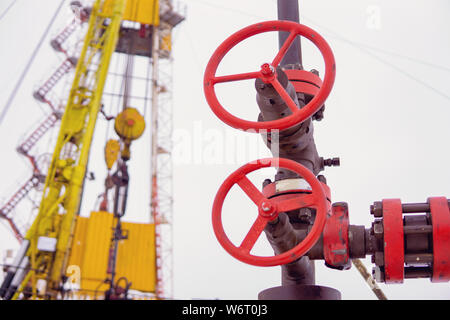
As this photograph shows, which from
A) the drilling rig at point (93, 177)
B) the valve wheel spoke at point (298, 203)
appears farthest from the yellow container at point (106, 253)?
the valve wheel spoke at point (298, 203)

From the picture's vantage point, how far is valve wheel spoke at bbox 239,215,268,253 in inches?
48.0

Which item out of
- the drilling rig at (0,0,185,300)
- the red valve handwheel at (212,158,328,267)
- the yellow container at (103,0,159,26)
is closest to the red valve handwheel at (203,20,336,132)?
the red valve handwheel at (212,158,328,267)

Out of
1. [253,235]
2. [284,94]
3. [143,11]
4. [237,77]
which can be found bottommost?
[253,235]

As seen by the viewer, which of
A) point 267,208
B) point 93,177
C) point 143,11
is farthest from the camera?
point 143,11

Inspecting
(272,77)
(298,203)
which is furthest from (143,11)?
(298,203)

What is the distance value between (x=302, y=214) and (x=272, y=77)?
374 millimetres

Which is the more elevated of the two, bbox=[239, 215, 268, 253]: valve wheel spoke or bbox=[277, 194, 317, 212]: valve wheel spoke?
bbox=[277, 194, 317, 212]: valve wheel spoke

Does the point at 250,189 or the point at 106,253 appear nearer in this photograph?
the point at 250,189

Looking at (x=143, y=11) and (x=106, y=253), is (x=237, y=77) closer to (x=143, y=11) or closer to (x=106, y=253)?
(x=106, y=253)

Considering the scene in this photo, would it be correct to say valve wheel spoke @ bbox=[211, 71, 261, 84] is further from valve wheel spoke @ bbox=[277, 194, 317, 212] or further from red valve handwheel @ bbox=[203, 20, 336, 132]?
valve wheel spoke @ bbox=[277, 194, 317, 212]

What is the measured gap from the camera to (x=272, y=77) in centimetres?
126

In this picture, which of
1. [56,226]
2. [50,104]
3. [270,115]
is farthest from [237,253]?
[50,104]

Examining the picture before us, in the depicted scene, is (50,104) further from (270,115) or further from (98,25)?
(270,115)

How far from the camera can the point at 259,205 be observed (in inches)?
48.0
